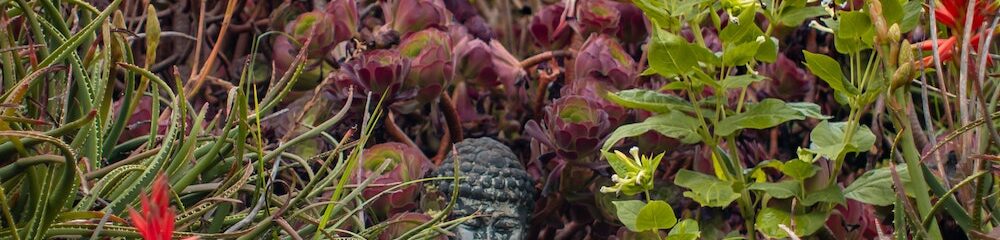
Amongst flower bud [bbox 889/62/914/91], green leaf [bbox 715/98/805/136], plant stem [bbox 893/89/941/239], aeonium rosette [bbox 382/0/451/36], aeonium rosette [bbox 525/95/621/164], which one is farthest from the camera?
aeonium rosette [bbox 382/0/451/36]

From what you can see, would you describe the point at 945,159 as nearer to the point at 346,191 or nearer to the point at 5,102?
the point at 346,191

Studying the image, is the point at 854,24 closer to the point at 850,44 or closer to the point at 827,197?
the point at 850,44

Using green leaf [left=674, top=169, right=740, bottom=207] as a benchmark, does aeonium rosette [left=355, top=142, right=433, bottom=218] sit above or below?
below

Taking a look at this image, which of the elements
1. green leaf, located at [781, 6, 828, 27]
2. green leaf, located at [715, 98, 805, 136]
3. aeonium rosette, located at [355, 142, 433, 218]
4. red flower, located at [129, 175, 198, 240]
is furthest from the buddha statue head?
red flower, located at [129, 175, 198, 240]

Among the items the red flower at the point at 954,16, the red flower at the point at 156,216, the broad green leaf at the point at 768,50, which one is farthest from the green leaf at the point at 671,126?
the red flower at the point at 156,216

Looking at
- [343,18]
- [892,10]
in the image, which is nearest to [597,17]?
[343,18]

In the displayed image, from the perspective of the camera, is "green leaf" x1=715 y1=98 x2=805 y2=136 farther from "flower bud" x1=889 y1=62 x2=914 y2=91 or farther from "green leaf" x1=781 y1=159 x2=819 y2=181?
"flower bud" x1=889 y1=62 x2=914 y2=91

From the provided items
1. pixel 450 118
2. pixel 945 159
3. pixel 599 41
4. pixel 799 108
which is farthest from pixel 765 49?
pixel 450 118
